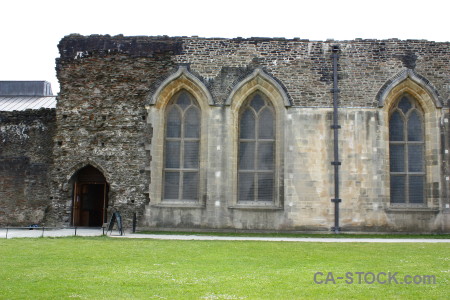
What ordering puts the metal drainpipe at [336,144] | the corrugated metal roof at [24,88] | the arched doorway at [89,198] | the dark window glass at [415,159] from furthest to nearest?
the corrugated metal roof at [24,88]
the arched doorway at [89,198]
the dark window glass at [415,159]
the metal drainpipe at [336,144]

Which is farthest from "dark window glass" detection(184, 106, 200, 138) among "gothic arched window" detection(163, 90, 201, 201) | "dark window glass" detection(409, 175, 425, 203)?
"dark window glass" detection(409, 175, 425, 203)

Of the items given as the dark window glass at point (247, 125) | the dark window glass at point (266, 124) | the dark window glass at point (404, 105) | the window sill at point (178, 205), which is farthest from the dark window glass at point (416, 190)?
the window sill at point (178, 205)

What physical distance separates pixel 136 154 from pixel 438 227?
33.8 ft

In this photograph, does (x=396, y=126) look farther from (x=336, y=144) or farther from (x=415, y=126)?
(x=336, y=144)

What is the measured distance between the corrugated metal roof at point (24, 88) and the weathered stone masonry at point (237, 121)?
13782mm

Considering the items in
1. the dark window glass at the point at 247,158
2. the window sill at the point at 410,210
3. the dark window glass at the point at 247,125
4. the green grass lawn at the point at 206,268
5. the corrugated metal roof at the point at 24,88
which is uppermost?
the corrugated metal roof at the point at 24,88

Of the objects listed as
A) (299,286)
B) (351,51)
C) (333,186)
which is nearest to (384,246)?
(333,186)

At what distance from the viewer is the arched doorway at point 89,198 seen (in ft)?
57.7

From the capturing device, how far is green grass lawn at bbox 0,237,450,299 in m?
6.46

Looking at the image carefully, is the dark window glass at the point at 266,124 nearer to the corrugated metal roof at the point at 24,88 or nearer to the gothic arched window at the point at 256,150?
the gothic arched window at the point at 256,150

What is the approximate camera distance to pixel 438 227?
16.5 meters

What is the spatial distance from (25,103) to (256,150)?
15.0m

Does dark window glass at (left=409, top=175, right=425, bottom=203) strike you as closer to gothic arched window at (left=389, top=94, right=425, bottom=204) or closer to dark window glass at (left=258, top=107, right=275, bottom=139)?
gothic arched window at (left=389, top=94, right=425, bottom=204)

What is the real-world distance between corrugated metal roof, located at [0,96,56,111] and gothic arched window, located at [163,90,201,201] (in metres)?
10.2
